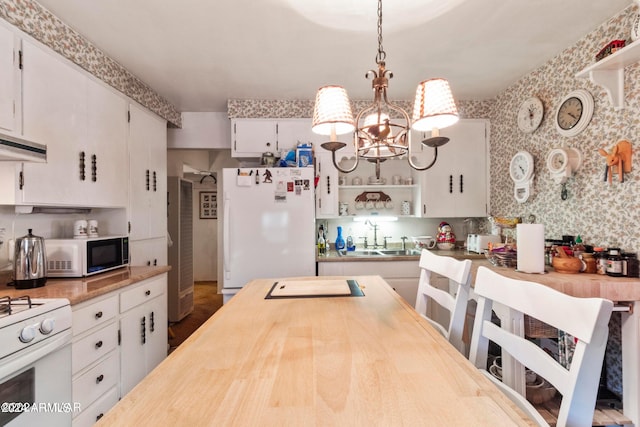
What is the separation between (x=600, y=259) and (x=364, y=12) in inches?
76.6

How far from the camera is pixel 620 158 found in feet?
5.89

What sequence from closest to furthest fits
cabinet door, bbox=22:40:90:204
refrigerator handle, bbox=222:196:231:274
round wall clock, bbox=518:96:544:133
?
cabinet door, bbox=22:40:90:204 → round wall clock, bbox=518:96:544:133 → refrigerator handle, bbox=222:196:231:274

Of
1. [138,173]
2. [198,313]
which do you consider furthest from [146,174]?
[198,313]

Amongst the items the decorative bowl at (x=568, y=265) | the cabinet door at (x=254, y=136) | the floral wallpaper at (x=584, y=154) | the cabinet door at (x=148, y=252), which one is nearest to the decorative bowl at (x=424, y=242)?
the floral wallpaper at (x=584, y=154)

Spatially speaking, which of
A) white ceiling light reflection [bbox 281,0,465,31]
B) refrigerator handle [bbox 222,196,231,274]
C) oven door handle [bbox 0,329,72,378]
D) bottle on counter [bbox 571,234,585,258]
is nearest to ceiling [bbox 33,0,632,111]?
white ceiling light reflection [bbox 281,0,465,31]

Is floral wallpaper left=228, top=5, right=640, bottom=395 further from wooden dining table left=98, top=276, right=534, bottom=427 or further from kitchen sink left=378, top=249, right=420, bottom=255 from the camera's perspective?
wooden dining table left=98, top=276, right=534, bottom=427

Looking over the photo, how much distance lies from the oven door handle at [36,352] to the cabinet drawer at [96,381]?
32 cm

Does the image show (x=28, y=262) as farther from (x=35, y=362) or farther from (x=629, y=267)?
(x=629, y=267)

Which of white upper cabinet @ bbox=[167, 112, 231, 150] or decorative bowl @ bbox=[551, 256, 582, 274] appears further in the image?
white upper cabinet @ bbox=[167, 112, 231, 150]

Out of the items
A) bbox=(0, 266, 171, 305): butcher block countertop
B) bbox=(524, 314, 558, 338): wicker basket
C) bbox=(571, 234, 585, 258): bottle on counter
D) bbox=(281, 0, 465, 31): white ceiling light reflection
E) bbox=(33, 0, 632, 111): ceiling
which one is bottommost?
bbox=(524, 314, 558, 338): wicker basket

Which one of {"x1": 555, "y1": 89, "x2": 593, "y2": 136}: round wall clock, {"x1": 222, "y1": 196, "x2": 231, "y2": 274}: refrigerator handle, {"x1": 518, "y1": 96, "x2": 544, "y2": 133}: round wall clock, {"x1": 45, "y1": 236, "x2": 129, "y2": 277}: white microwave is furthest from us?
{"x1": 222, "y1": 196, "x2": 231, "y2": 274}: refrigerator handle

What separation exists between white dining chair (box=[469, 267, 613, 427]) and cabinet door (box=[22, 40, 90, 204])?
2262 mm

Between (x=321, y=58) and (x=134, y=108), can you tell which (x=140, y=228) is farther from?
(x=321, y=58)

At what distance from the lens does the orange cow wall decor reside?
1.77 meters
